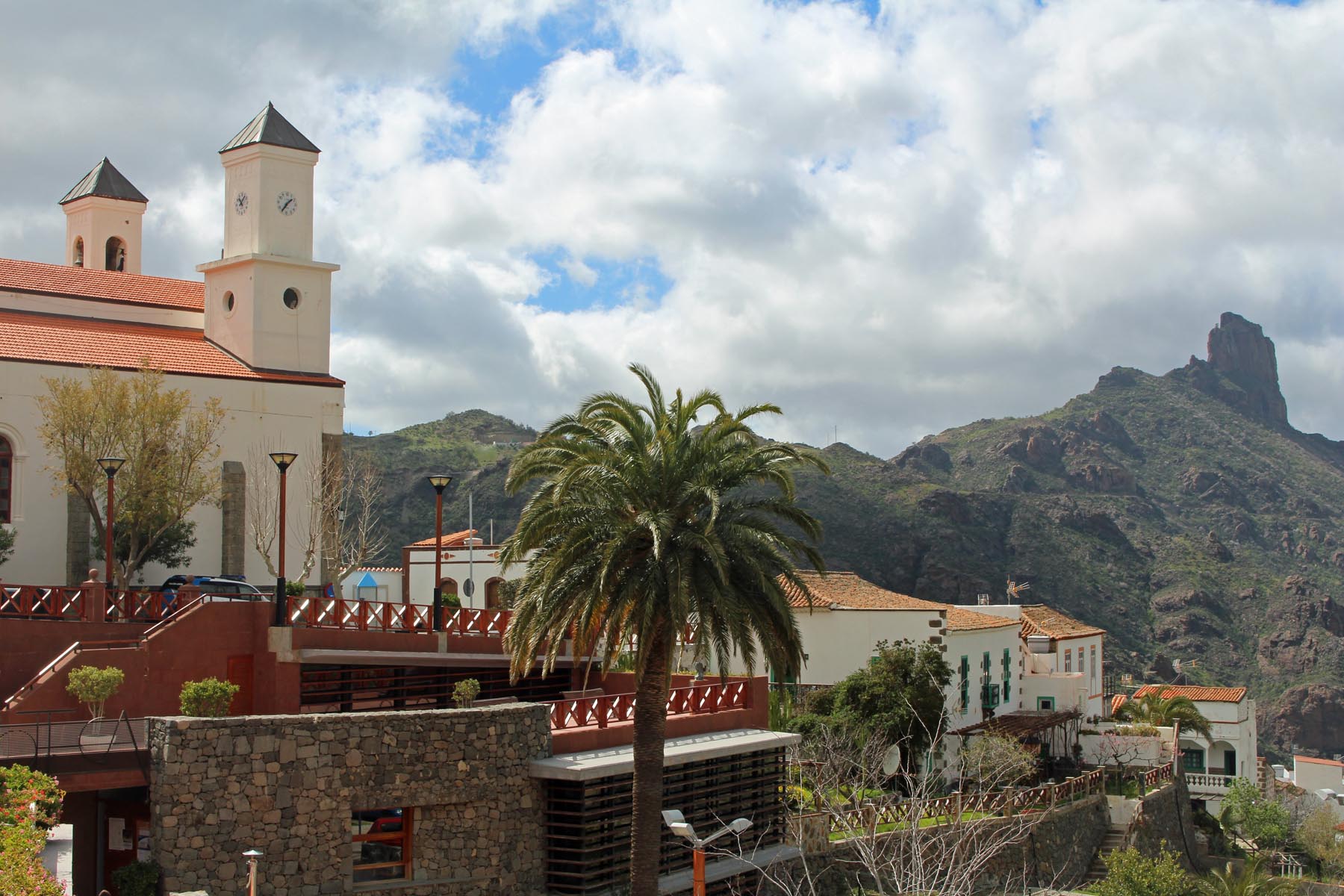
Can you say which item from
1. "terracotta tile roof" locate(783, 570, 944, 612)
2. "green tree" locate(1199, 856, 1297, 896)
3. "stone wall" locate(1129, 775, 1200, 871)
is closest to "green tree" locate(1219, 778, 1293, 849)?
"stone wall" locate(1129, 775, 1200, 871)

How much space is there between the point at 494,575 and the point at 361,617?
83.7ft

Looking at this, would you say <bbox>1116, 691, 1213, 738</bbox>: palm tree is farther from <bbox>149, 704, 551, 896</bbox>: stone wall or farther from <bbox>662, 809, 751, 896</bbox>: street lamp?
<bbox>662, 809, 751, 896</bbox>: street lamp

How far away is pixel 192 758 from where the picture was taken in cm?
1888

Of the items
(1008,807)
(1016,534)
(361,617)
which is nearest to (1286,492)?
(1016,534)

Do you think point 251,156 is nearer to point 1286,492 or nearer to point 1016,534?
point 1016,534

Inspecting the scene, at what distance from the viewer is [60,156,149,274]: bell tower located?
188ft

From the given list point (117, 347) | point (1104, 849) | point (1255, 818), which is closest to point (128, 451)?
point (117, 347)

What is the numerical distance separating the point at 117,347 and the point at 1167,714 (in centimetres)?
4045

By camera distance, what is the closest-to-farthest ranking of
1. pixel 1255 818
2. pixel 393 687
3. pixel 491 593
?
pixel 393 687 < pixel 1255 818 < pixel 491 593

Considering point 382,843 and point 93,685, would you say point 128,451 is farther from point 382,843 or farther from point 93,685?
point 382,843

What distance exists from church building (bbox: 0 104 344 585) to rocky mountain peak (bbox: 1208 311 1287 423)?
465 feet

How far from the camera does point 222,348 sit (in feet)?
153

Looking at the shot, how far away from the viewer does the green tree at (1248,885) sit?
3331cm

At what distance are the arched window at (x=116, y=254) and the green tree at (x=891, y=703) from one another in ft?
119
